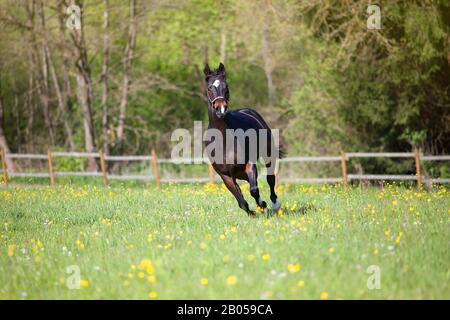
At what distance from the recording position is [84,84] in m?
29.1

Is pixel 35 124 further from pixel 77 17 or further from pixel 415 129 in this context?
pixel 415 129

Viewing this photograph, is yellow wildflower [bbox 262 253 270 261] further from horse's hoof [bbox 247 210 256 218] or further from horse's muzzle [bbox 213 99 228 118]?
horse's hoof [bbox 247 210 256 218]

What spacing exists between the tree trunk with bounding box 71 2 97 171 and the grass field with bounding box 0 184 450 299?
53.1ft

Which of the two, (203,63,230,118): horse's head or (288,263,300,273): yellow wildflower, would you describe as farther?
(203,63,230,118): horse's head

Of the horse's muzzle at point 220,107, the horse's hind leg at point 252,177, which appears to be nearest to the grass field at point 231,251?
the horse's hind leg at point 252,177

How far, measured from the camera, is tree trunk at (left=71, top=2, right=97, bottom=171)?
28484 mm

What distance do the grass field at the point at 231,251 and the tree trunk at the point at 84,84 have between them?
53.1 ft

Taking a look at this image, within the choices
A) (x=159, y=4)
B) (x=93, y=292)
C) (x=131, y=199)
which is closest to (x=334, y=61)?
(x=159, y=4)

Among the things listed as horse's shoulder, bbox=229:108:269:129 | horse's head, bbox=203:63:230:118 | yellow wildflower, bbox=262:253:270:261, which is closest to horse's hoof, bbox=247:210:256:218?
horse's shoulder, bbox=229:108:269:129

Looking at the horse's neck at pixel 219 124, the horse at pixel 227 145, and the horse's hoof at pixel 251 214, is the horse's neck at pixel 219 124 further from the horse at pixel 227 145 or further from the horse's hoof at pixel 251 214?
the horse's hoof at pixel 251 214

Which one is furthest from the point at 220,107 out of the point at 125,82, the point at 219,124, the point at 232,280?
the point at 125,82

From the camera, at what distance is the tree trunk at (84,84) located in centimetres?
2848
